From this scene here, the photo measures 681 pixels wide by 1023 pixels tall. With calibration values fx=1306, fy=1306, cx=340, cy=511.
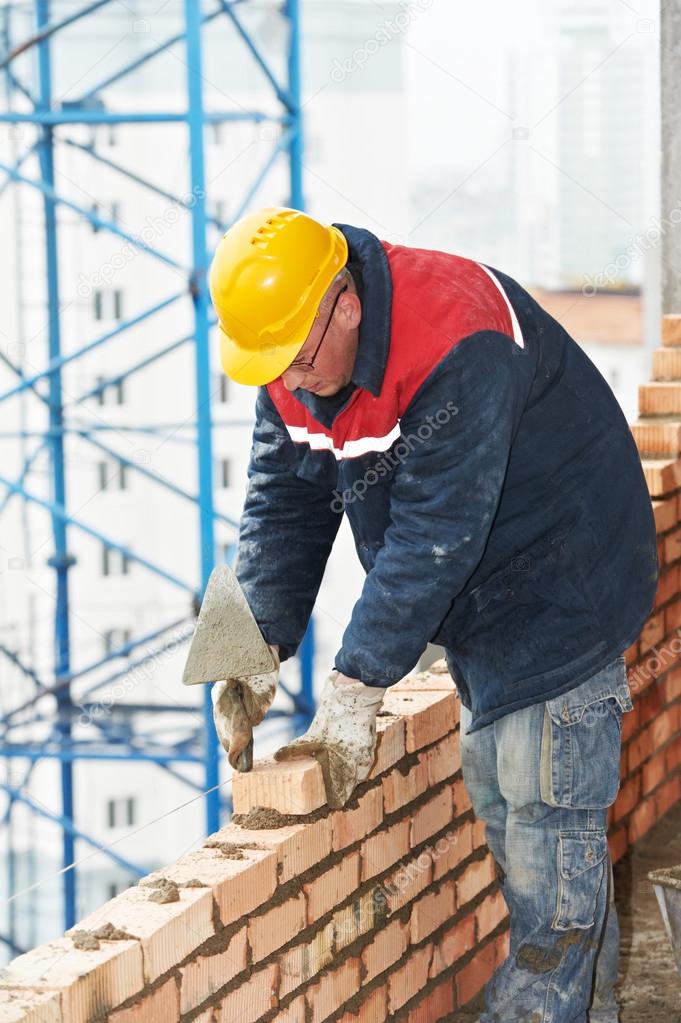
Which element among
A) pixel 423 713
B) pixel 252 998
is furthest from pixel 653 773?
pixel 252 998

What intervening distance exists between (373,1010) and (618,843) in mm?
1186

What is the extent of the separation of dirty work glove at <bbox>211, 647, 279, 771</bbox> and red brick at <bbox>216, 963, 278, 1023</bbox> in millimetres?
368

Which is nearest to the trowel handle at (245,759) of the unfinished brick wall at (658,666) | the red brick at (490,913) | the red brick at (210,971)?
the red brick at (210,971)

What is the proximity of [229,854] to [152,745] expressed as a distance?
6.92 meters

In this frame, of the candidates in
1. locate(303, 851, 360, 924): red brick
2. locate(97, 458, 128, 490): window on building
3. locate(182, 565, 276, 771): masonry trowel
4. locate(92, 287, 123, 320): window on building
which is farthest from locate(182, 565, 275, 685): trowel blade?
locate(92, 287, 123, 320): window on building

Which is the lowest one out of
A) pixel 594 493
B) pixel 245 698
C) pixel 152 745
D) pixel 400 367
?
pixel 152 745

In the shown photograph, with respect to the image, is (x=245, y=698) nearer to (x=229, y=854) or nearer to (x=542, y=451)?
(x=229, y=854)

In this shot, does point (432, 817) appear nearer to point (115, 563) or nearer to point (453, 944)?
point (453, 944)

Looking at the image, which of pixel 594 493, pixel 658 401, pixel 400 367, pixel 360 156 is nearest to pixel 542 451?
pixel 594 493

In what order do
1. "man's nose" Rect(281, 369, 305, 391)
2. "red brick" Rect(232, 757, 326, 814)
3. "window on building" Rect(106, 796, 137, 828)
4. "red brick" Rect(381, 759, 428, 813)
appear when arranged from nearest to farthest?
1. "man's nose" Rect(281, 369, 305, 391)
2. "red brick" Rect(232, 757, 326, 814)
3. "red brick" Rect(381, 759, 428, 813)
4. "window on building" Rect(106, 796, 137, 828)

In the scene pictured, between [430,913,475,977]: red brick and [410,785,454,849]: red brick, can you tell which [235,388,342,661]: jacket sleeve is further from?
[430,913,475,977]: red brick

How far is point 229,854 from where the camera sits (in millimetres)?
2158

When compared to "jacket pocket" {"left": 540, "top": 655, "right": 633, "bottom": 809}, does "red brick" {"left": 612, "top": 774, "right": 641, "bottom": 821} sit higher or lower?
lower

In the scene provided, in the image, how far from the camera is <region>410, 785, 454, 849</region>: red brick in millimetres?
2666
